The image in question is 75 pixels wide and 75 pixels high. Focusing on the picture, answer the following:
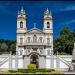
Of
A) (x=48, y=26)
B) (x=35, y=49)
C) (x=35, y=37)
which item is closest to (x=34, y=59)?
(x=35, y=49)

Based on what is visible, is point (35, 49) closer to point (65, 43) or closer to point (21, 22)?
point (21, 22)

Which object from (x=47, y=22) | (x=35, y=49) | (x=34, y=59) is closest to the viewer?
(x=34, y=59)

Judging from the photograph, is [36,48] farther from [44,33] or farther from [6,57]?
[6,57]

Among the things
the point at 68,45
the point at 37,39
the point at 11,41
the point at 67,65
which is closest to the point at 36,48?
the point at 37,39

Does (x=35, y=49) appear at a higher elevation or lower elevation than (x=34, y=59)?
higher

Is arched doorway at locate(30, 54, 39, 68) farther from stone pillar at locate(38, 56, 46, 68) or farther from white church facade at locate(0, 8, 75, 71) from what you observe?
stone pillar at locate(38, 56, 46, 68)

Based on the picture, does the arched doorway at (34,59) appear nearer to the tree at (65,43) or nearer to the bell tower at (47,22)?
the bell tower at (47,22)

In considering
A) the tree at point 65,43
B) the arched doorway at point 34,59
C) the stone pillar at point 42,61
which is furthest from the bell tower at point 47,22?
the stone pillar at point 42,61

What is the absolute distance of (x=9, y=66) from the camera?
49.9 meters

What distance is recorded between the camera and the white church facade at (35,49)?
50.4 m

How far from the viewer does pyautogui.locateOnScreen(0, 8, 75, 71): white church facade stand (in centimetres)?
5038

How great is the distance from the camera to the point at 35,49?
188ft

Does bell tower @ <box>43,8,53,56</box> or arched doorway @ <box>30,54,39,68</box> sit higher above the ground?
bell tower @ <box>43,8,53,56</box>

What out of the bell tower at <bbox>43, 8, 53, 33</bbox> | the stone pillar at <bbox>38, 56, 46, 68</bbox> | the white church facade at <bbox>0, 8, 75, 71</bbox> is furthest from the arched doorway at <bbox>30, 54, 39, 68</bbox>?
the bell tower at <bbox>43, 8, 53, 33</bbox>
